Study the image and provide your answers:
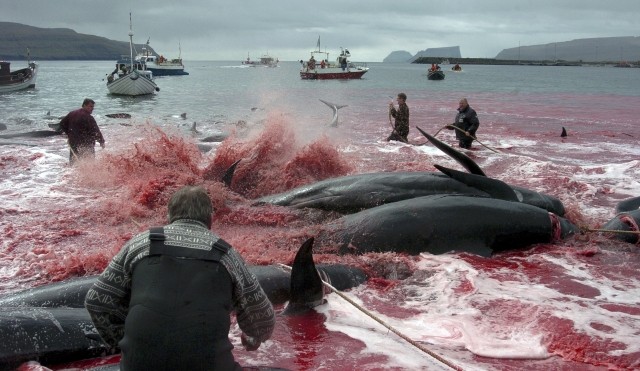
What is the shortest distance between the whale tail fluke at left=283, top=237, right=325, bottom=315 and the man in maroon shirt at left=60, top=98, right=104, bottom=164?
9.47m

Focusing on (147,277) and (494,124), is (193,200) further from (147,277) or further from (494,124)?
(494,124)

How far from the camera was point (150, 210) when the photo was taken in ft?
33.9

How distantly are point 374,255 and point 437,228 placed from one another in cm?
96

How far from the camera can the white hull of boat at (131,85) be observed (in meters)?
46.7

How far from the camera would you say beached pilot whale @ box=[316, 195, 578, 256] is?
7746 millimetres

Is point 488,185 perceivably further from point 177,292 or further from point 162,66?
point 162,66

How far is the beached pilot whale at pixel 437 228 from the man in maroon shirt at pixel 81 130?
8.11 metres

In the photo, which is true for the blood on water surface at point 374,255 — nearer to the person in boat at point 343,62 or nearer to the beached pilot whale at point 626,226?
the beached pilot whale at point 626,226

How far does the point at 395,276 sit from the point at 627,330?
100 inches

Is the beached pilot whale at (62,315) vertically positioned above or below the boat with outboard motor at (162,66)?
below

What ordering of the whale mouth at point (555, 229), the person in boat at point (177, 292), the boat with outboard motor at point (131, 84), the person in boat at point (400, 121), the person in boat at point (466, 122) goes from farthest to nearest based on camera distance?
the boat with outboard motor at point (131, 84) < the person in boat at point (400, 121) < the person in boat at point (466, 122) < the whale mouth at point (555, 229) < the person in boat at point (177, 292)

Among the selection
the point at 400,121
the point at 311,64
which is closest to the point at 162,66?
the point at 311,64

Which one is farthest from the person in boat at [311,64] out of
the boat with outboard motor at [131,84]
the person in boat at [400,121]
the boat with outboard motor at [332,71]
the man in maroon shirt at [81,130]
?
the man in maroon shirt at [81,130]

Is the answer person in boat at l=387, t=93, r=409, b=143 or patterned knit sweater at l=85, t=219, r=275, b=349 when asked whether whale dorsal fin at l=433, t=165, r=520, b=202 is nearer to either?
patterned knit sweater at l=85, t=219, r=275, b=349
